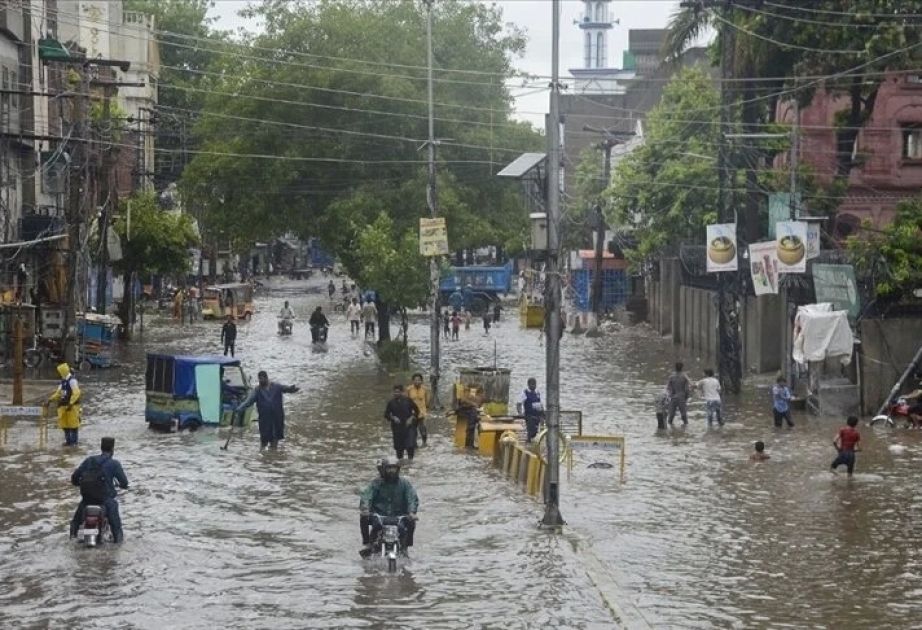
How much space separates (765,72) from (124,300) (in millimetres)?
24629

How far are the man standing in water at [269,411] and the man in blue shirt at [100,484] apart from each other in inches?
350

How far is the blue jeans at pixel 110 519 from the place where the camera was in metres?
18.4

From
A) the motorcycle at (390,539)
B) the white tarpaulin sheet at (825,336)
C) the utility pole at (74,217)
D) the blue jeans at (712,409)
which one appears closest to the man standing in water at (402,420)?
the blue jeans at (712,409)

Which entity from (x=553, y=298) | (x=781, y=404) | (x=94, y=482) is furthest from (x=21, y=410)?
(x=781, y=404)

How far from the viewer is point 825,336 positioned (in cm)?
3322

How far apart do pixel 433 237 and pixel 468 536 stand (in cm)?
1800

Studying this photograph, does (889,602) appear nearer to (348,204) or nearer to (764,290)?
(764,290)

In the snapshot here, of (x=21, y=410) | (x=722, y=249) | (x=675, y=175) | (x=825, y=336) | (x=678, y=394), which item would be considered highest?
(x=675, y=175)

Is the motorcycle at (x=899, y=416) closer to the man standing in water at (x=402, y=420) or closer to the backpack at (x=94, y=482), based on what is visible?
the man standing in water at (x=402, y=420)

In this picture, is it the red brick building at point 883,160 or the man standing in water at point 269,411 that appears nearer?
the man standing in water at point 269,411

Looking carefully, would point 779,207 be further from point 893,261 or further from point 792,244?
point 893,261

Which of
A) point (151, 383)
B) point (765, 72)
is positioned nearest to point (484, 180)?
point (765, 72)

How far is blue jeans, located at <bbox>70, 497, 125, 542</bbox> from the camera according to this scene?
18375 mm

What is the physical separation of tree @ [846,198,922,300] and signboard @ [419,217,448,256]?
9283 millimetres
